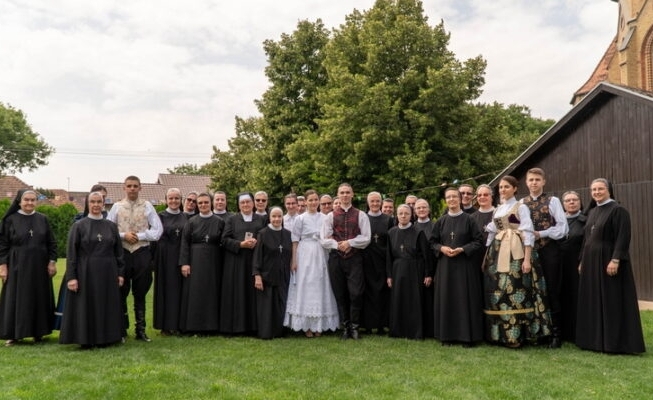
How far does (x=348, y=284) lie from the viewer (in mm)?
7863

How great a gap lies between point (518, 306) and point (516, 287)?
0.74ft

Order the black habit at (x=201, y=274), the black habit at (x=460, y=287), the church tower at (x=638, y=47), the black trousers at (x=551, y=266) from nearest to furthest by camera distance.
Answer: the black habit at (x=460, y=287)
the black trousers at (x=551, y=266)
the black habit at (x=201, y=274)
the church tower at (x=638, y=47)

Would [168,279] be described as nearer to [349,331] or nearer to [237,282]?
[237,282]

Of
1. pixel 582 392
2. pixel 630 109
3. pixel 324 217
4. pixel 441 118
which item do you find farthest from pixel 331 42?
pixel 582 392

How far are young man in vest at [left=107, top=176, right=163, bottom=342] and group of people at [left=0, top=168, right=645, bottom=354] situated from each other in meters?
0.02

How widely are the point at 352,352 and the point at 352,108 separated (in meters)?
15.6

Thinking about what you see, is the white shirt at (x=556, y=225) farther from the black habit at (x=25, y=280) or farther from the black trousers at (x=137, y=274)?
the black habit at (x=25, y=280)

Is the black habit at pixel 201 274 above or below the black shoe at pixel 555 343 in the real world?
above

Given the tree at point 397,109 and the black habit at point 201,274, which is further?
the tree at point 397,109

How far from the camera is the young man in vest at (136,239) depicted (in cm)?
751

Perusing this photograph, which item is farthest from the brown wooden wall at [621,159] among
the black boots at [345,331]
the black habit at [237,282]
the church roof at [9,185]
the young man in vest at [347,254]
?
the church roof at [9,185]

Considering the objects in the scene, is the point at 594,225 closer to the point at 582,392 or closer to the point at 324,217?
the point at 582,392

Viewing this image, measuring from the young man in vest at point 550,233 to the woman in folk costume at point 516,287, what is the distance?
8.5 inches

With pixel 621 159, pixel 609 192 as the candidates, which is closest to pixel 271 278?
pixel 609 192
